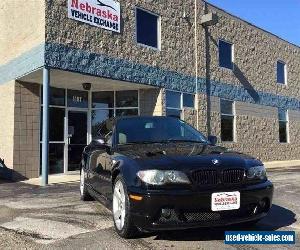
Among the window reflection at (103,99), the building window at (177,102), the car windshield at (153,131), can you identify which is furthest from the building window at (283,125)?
the car windshield at (153,131)

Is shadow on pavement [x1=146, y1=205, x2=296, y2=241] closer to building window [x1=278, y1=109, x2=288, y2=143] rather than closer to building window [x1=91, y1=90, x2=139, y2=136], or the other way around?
building window [x1=91, y1=90, x2=139, y2=136]

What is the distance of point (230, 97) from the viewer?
68.5ft

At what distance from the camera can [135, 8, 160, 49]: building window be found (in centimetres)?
1618

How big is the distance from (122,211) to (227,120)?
15.9 meters

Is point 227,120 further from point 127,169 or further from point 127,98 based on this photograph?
point 127,169

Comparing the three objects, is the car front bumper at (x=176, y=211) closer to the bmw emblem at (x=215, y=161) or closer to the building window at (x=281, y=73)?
the bmw emblem at (x=215, y=161)

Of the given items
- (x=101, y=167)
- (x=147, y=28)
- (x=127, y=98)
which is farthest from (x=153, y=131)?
(x=147, y=28)

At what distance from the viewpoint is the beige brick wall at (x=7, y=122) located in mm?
13820

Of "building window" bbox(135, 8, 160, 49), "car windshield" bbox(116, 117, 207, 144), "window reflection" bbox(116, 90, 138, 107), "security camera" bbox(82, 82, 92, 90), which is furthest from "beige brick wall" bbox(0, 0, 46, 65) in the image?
"car windshield" bbox(116, 117, 207, 144)

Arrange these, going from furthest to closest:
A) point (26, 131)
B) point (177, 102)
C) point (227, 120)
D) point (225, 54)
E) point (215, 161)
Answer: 1. point (225, 54)
2. point (227, 120)
3. point (177, 102)
4. point (26, 131)
5. point (215, 161)

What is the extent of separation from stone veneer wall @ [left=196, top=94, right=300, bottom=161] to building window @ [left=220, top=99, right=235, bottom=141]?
253 mm

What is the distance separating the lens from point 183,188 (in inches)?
188

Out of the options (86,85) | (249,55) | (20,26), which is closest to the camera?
(20,26)

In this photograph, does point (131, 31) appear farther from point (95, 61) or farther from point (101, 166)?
point (101, 166)
